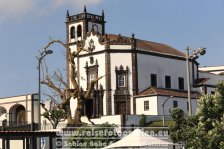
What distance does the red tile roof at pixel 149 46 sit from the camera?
7156 cm

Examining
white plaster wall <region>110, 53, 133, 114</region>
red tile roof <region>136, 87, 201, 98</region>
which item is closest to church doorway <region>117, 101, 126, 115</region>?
white plaster wall <region>110, 53, 133, 114</region>

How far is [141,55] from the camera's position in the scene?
236 ft

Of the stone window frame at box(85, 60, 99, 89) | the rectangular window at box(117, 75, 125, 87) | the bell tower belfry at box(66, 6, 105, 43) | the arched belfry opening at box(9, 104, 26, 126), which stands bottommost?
the arched belfry opening at box(9, 104, 26, 126)

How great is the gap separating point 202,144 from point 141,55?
161 feet

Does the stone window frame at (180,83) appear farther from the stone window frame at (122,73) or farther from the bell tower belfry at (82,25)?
the bell tower belfry at (82,25)

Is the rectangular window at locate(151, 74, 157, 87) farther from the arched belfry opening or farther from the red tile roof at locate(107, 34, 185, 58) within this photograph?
the arched belfry opening

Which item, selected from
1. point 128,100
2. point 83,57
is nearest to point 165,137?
point 128,100

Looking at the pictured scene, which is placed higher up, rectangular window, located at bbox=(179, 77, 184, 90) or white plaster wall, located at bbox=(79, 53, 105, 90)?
white plaster wall, located at bbox=(79, 53, 105, 90)

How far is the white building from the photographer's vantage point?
70000mm

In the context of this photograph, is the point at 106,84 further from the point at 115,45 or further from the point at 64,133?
the point at 64,133

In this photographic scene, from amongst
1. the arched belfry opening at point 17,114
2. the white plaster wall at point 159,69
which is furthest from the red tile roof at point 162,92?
the arched belfry opening at point 17,114

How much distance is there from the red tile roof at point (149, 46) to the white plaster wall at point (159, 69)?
4.14 feet

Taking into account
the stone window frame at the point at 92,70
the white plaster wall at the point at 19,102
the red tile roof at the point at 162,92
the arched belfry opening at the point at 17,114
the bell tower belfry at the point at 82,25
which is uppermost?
the bell tower belfry at the point at 82,25

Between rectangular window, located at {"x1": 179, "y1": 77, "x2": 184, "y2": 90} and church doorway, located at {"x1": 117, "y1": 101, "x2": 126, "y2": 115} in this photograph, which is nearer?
church doorway, located at {"x1": 117, "y1": 101, "x2": 126, "y2": 115}
